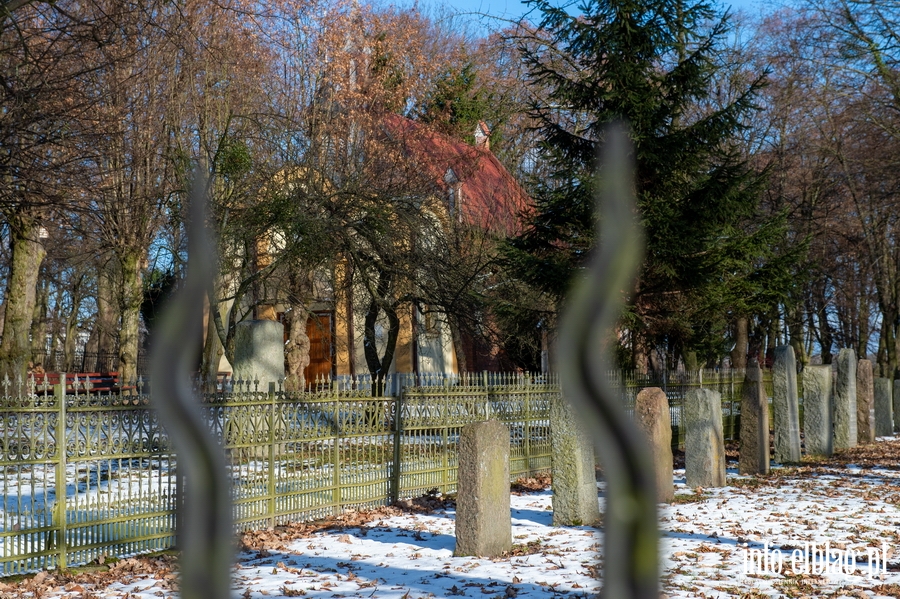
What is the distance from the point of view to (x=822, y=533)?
10.3 m

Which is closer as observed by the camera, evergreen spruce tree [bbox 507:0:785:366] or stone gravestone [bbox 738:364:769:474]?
stone gravestone [bbox 738:364:769:474]

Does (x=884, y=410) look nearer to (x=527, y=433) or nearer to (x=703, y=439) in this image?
(x=703, y=439)

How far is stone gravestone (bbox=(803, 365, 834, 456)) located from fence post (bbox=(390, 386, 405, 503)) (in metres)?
10.2

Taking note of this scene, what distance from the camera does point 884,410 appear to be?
81.6 feet

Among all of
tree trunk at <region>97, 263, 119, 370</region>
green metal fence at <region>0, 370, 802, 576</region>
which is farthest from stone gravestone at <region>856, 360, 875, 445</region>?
tree trunk at <region>97, 263, 119, 370</region>

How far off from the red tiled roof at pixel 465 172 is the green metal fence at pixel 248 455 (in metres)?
8.37

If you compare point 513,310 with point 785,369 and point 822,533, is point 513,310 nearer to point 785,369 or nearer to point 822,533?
point 785,369

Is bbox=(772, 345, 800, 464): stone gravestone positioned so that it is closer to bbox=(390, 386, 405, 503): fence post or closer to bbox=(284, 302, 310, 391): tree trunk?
bbox=(390, 386, 405, 503): fence post

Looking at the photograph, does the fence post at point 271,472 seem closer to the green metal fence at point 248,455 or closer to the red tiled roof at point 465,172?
the green metal fence at point 248,455

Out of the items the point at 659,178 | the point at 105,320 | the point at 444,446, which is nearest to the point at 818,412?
the point at 659,178

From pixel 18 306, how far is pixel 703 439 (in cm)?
1358

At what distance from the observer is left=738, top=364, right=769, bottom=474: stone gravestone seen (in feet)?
51.8

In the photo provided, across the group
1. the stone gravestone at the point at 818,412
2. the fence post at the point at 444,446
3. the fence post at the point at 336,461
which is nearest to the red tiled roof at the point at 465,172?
the stone gravestone at the point at 818,412

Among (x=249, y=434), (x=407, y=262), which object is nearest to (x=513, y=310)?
(x=407, y=262)
